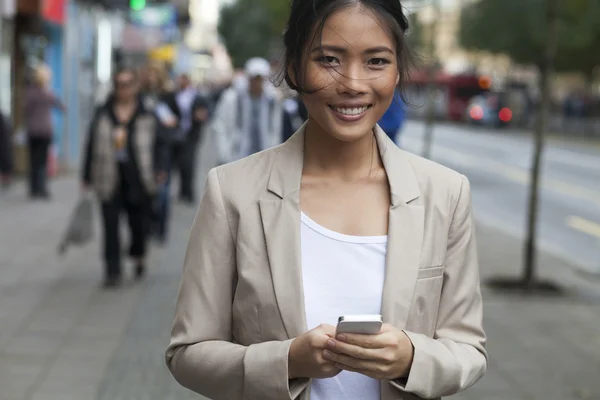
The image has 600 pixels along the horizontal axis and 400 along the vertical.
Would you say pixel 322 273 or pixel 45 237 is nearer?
pixel 322 273

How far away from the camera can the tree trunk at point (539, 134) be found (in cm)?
1019

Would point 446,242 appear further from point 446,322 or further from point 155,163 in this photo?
point 155,163

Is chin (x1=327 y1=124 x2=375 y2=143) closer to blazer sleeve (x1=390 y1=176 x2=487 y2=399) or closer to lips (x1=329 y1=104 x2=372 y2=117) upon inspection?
lips (x1=329 y1=104 x2=372 y2=117)

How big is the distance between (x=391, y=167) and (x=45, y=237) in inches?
421

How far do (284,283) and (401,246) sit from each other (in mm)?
234

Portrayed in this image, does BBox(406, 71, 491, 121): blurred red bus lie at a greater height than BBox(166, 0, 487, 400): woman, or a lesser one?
lesser

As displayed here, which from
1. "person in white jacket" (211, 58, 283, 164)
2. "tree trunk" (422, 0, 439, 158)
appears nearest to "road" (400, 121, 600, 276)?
"tree trunk" (422, 0, 439, 158)

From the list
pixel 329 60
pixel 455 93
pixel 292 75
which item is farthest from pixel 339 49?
pixel 455 93

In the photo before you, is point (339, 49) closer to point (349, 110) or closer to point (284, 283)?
point (349, 110)

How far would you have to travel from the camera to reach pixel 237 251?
2.24 m

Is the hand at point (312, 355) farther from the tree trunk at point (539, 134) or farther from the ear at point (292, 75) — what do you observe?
the tree trunk at point (539, 134)

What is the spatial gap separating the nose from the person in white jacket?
7815mm

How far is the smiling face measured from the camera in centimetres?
223

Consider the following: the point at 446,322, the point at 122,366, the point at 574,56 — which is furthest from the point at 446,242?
the point at 574,56
